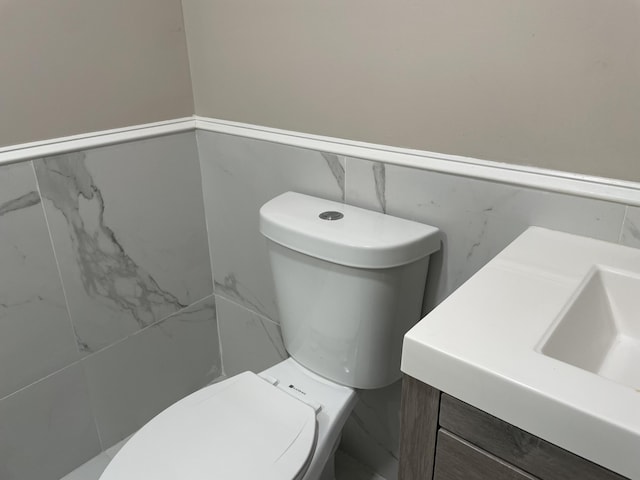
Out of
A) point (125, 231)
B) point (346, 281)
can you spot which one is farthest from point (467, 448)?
point (125, 231)

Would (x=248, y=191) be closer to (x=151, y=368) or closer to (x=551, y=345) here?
(x=151, y=368)

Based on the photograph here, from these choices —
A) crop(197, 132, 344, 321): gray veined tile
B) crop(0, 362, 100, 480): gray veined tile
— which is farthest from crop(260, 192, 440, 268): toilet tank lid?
crop(0, 362, 100, 480): gray veined tile

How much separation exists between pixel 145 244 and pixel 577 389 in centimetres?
122

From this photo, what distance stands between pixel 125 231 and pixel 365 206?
0.69m

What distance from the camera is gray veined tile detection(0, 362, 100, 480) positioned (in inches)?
51.2

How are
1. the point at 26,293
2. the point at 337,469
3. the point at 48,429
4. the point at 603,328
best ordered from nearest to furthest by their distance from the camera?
the point at 603,328 < the point at 26,293 < the point at 48,429 < the point at 337,469

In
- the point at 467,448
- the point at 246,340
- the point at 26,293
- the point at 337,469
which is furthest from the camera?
the point at 246,340

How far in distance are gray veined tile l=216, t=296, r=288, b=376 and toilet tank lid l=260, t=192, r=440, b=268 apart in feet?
1.70

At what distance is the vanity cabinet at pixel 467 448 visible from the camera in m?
0.57

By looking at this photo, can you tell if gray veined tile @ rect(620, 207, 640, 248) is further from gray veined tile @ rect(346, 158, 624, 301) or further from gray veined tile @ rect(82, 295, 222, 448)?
gray veined tile @ rect(82, 295, 222, 448)

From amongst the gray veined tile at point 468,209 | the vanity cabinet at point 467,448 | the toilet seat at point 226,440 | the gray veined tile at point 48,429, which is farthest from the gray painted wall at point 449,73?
the gray veined tile at point 48,429


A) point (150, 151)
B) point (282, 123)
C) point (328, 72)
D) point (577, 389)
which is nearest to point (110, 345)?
point (150, 151)

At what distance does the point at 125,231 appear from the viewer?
1.41 meters

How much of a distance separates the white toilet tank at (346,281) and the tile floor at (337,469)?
46 centimetres
